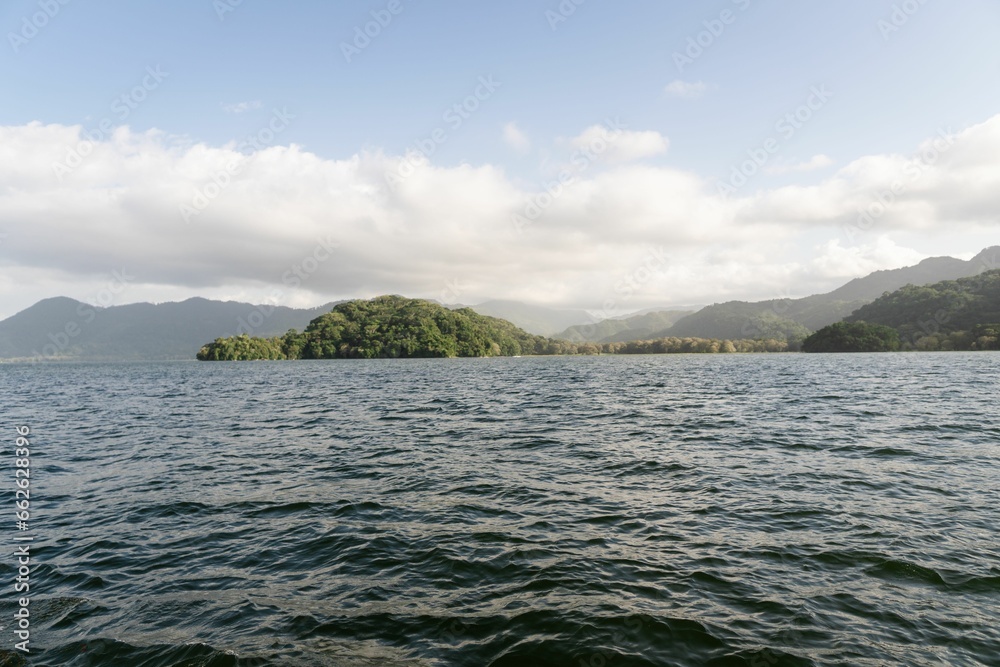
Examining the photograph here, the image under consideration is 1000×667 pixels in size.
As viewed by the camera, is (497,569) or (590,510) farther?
(590,510)

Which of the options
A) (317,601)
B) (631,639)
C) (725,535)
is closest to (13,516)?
(317,601)

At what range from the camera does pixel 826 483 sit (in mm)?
17656

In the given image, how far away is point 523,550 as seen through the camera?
1259 cm

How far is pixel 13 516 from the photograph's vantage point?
16.4 meters

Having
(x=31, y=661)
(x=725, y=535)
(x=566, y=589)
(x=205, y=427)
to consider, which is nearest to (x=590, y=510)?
(x=725, y=535)

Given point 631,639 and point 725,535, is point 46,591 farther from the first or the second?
point 725,535

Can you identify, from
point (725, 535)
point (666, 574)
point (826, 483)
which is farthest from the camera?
point (826, 483)

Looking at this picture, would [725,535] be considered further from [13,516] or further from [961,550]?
[13,516]

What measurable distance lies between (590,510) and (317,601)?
8.52m

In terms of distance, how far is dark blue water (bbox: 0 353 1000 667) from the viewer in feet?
28.5

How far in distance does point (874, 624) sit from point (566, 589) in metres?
5.71

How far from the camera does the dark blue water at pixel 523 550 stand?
8.68 metres

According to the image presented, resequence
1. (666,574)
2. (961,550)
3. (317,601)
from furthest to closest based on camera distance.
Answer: (961,550) → (666,574) → (317,601)

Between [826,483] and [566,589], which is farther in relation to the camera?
[826,483]
